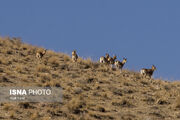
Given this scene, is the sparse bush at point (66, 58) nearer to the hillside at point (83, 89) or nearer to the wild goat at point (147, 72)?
the hillside at point (83, 89)

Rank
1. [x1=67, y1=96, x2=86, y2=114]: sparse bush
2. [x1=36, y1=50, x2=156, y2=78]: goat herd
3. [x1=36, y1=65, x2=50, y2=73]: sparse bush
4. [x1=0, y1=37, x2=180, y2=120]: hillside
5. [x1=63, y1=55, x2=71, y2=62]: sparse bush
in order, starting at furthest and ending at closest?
[x1=63, y1=55, x2=71, y2=62]: sparse bush → [x1=36, y1=50, x2=156, y2=78]: goat herd → [x1=36, y1=65, x2=50, y2=73]: sparse bush → [x1=67, y1=96, x2=86, y2=114]: sparse bush → [x1=0, y1=37, x2=180, y2=120]: hillside

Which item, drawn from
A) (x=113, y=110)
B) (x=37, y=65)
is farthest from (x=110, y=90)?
(x=37, y=65)

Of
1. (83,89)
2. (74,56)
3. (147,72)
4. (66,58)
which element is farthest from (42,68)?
(147,72)

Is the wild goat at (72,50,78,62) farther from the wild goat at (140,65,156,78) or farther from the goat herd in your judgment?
the wild goat at (140,65,156,78)

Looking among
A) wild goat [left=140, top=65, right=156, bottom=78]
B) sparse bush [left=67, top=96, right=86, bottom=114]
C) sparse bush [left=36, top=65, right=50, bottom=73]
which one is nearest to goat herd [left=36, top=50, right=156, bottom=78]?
wild goat [left=140, top=65, right=156, bottom=78]

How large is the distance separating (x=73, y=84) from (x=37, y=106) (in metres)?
5.20

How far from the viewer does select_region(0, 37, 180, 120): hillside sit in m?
23.8

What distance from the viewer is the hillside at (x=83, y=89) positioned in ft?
78.1

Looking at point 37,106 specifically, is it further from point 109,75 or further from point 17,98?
point 109,75

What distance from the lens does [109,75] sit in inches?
1299

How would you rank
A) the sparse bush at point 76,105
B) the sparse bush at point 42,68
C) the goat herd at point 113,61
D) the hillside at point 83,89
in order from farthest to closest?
1. the goat herd at point 113,61
2. the sparse bush at point 42,68
3. the sparse bush at point 76,105
4. the hillside at point 83,89

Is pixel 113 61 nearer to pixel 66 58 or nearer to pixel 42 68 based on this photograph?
pixel 66 58

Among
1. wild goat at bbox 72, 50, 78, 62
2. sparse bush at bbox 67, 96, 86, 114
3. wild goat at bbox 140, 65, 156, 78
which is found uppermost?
wild goat at bbox 72, 50, 78, 62

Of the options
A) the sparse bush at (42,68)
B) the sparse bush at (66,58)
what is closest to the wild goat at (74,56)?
the sparse bush at (66,58)
